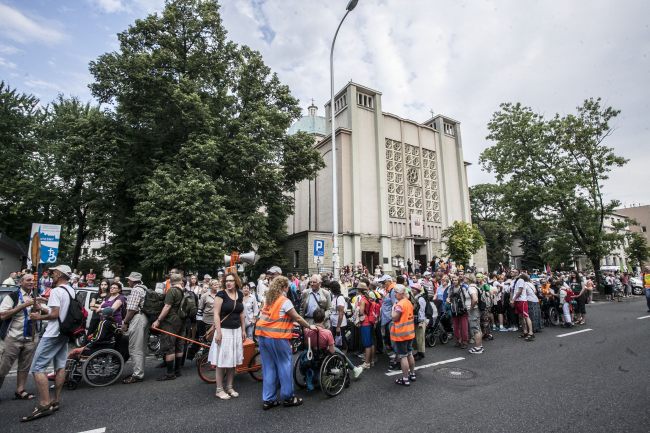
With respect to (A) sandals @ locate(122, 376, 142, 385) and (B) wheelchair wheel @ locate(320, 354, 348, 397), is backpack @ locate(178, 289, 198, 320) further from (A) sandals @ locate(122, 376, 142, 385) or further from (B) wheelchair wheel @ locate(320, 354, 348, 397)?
(B) wheelchair wheel @ locate(320, 354, 348, 397)

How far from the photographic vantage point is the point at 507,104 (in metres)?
26.0

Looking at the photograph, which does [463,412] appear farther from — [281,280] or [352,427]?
[281,280]

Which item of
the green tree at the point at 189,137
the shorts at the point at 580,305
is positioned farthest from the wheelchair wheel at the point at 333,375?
the green tree at the point at 189,137

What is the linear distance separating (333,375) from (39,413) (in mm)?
4271

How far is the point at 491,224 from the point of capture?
163 feet

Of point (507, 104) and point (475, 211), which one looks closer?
point (507, 104)

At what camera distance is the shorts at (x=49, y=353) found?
4906mm

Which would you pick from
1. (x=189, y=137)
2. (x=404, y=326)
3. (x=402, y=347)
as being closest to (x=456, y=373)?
(x=402, y=347)

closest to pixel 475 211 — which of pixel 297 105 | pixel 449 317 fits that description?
pixel 297 105

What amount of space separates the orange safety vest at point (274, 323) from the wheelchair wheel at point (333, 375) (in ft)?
3.32

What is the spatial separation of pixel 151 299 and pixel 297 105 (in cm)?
2016

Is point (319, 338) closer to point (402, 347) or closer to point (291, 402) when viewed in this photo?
point (291, 402)

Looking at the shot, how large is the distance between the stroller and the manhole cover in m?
6.29

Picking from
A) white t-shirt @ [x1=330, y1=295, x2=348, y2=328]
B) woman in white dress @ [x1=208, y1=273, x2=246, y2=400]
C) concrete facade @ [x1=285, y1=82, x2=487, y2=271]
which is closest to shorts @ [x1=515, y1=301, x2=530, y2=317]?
white t-shirt @ [x1=330, y1=295, x2=348, y2=328]
